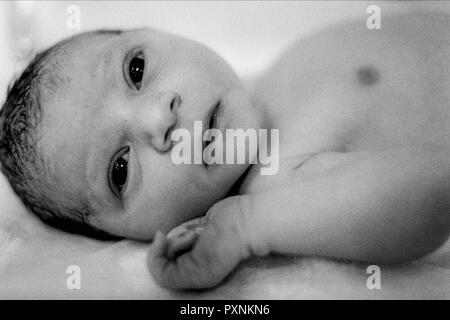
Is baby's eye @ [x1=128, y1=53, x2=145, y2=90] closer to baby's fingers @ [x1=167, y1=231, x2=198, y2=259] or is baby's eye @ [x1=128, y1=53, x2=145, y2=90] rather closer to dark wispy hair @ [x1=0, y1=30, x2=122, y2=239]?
dark wispy hair @ [x1=0, y1=30, x2=122, y2=239]

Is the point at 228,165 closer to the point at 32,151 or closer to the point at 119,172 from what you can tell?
the point at 119,172

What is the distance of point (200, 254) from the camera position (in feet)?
2.08

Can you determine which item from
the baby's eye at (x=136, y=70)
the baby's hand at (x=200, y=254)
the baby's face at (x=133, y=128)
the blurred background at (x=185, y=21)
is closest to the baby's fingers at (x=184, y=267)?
the baby's hand at (x=200, y=254)

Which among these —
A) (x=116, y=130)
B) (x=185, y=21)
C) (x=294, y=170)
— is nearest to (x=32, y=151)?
(x=116, y=130)

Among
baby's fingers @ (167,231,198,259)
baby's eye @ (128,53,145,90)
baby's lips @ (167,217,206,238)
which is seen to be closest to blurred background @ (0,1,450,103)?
baby's eye @ (128,53,145,90)

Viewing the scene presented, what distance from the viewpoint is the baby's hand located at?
2.08 feet

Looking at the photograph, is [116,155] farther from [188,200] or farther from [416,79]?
[416,79]

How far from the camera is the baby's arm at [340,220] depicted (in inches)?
24.8

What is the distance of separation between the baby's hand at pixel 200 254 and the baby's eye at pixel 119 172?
169mm

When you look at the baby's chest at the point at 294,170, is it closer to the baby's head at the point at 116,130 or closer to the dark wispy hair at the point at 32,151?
the baby's head at the point at 116,130

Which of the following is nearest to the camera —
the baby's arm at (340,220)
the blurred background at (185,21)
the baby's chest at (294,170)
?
the baby's arm at (340,220)

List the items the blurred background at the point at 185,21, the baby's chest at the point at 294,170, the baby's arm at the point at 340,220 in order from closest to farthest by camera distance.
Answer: the baby's arm at the point at 340,220
the baby's chest at the point at 294,170
the blurred background at the point at 185,21

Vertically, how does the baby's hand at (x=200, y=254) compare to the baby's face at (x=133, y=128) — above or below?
below

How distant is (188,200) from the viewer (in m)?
0.78
